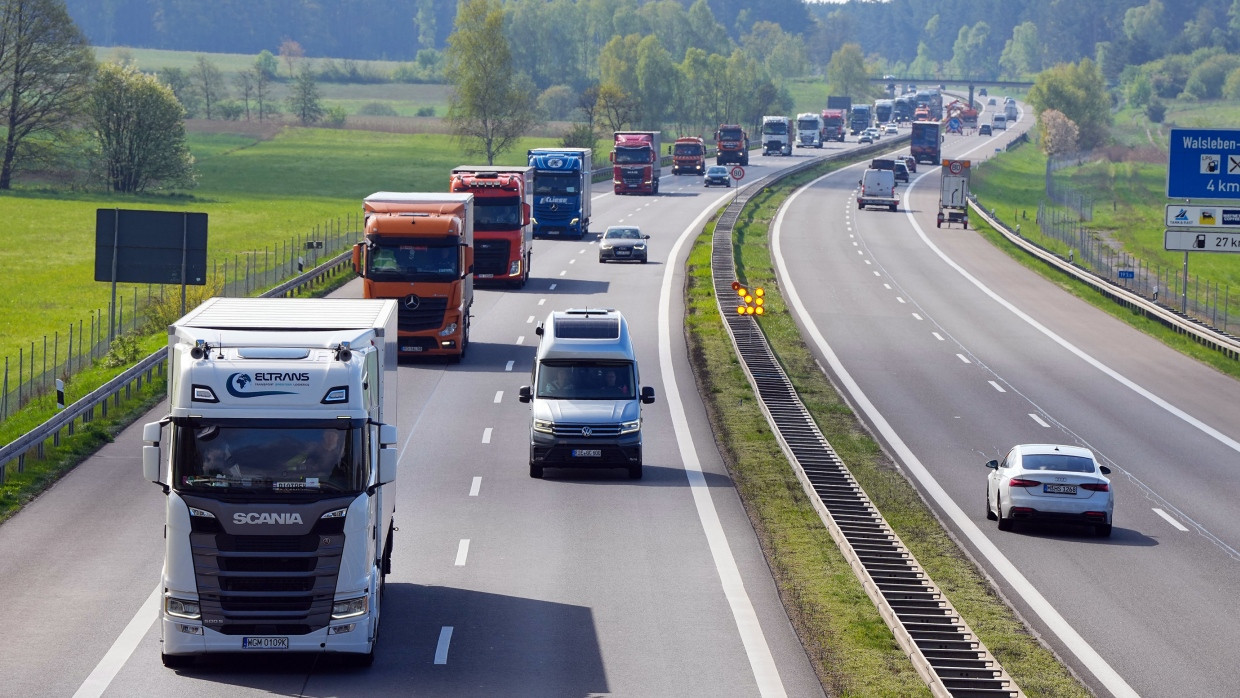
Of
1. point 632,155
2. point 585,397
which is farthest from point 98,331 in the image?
point 632,155

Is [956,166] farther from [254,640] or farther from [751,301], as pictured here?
[254,640]

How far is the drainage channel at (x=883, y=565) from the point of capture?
17234mm

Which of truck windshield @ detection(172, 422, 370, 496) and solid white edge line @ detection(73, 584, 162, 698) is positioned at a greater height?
truck windshield @ detection(172, 422, 370, 496)

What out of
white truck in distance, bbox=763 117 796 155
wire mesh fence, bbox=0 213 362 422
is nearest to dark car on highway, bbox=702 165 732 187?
white truck in distance, bbox=763 117 796 155

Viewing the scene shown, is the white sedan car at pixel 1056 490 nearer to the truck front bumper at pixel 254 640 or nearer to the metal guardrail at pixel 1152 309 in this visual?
the truck front bumper at pixel 254 640

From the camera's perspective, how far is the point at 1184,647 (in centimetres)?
1962

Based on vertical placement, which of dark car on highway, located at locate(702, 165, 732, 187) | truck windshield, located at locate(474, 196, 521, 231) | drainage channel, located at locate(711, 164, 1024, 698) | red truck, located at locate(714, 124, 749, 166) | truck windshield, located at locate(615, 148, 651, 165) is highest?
red truck, located at locate(714, 124, 749, 166)

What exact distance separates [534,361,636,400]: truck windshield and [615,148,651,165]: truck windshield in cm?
7119

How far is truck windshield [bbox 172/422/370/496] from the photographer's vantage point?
16.4m

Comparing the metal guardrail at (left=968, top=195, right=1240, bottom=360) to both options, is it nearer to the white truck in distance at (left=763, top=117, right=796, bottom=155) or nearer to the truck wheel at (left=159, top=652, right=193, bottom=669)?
the truck wheel at (left=159, top=652, right=193, bottom=669)

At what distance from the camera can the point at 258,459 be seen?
16.5 m

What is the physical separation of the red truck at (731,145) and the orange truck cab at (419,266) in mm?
88478

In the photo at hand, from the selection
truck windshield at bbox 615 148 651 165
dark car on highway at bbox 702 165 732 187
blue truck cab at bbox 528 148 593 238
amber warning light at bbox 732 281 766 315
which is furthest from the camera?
dark car on highway at bbox 702 165 732 187

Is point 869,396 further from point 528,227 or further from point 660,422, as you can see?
point 528,227
